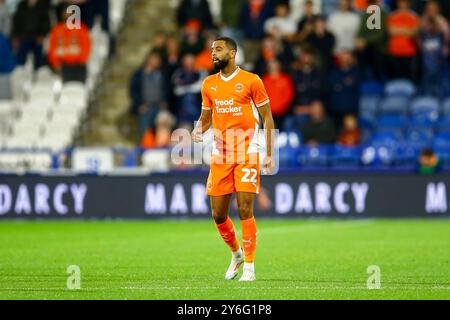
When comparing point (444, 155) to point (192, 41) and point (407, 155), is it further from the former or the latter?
point (192, 41)

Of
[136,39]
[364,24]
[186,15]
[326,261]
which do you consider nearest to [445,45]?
[364,24]

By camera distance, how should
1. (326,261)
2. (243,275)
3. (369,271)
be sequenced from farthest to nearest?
(326,261) → (369,271) → (243,275)

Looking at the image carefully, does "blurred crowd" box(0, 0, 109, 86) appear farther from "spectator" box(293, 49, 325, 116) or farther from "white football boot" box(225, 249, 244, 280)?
"white football boot" box(225, 249, 244, 280)

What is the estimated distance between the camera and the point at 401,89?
23984 millimetres

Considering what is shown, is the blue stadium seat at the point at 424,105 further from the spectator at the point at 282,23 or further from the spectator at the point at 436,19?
the spectator at the point at 282,23

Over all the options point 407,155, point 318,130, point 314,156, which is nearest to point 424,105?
point 407,155

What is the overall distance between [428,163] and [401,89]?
2681 millimetres

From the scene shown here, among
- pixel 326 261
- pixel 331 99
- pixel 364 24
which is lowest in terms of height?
pixel 326 261

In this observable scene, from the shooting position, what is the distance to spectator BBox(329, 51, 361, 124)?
23.0 meters

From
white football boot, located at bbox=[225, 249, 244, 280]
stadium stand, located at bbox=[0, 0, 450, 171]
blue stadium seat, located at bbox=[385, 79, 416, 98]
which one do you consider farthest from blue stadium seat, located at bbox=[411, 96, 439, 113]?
white football boot, located at bbox=[225, 249, 244, 280]

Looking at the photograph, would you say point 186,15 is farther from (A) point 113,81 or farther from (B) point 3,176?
(B) point 3,176

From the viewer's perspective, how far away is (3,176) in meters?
22.5

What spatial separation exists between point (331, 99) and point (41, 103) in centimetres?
649

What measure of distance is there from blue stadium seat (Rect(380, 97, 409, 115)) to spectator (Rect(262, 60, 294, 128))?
2041mm
